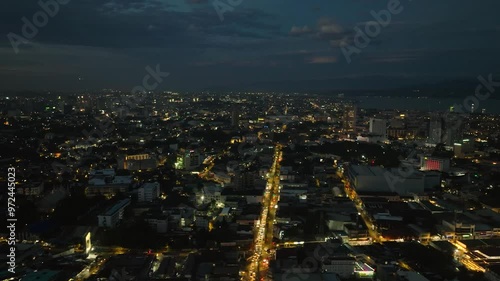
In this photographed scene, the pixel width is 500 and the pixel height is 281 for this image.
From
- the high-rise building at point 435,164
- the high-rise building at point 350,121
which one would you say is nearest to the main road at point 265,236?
the high-rise building at point 435,164

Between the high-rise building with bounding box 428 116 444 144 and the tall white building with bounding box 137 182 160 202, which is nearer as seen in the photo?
the tall white building with bounding box 137 182 160 202

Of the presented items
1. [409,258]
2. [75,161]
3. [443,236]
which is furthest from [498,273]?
[75,161]

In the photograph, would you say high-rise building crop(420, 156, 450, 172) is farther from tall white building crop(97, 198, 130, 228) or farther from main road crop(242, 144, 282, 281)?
tall white building crop(97, 198, 130, 228)

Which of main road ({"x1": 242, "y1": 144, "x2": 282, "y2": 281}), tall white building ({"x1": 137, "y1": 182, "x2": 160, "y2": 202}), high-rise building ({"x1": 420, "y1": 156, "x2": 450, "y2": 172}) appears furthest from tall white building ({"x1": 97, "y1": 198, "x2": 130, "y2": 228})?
high-rise building ({"x1": 420, "y1": 156, "x2": 450, "y2": 172})

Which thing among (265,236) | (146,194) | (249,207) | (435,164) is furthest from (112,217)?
(435,164)

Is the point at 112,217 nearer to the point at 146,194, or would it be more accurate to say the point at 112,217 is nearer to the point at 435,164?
the point at 146,194

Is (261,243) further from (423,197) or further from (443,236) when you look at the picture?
(423,197)

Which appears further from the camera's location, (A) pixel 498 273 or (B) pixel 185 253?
(B) pixel 185 253

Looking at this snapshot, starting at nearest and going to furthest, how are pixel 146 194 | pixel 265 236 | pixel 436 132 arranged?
pixel 265 236
pixel 146 194
pixel 436 132

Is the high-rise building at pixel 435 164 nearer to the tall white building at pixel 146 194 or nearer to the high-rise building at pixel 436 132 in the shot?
the high-rise building at pixel 436 132
